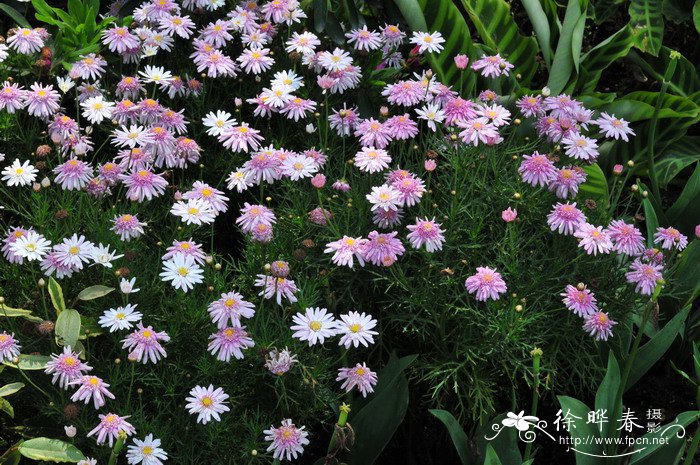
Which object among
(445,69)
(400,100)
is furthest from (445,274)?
(445,69)

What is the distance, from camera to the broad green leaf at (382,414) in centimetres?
176

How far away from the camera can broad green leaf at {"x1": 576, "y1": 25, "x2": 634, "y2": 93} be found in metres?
2.74

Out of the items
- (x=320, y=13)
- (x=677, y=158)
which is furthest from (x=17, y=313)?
(x=677, y=158)

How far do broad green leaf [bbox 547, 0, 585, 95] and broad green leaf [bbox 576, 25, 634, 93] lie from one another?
8 cm

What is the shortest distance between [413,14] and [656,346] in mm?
1206

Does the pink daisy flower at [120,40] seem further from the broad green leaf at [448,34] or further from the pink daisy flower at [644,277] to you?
the pink daisy flower at [644,277]

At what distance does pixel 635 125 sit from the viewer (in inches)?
110

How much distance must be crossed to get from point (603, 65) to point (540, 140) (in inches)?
26.6

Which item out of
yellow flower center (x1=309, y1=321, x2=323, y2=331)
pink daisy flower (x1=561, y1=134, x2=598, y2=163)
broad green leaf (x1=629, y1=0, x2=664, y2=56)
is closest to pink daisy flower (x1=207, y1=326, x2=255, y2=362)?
yellow flower center (x1=309, y1=321, x2=323, y2=331)

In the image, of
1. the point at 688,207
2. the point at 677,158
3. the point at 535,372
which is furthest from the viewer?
the point at 677,158

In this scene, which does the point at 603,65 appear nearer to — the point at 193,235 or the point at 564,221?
the point at 564,221

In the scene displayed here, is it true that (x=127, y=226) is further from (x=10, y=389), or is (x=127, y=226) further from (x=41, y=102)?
(x=41, y=102)

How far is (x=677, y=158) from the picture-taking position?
9.03 ft

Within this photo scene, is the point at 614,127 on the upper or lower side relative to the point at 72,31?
lower
